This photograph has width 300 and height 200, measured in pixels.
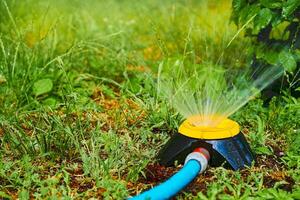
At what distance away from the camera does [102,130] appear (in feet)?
8.89

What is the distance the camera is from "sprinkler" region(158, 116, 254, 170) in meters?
2.29

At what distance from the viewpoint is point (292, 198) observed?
206 centimetres

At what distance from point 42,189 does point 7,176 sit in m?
0.20

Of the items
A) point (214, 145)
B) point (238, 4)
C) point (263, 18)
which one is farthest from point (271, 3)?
point (214, 145)

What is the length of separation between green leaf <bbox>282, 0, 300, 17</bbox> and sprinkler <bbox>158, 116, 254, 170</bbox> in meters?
0.68

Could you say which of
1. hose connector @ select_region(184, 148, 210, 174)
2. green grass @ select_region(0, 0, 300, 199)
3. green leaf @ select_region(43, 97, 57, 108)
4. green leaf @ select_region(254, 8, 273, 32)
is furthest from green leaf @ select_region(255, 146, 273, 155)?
green leaf @ select_region(43, 97, 57, 108)

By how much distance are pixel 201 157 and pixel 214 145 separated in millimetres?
97

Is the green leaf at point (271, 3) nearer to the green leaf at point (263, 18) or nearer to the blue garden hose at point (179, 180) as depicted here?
the green leaf at point (263, 18)

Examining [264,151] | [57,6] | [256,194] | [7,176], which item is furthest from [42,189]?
[57,6]

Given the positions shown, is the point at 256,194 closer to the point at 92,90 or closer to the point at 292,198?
the point at 292,198

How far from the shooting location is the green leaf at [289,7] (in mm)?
2715

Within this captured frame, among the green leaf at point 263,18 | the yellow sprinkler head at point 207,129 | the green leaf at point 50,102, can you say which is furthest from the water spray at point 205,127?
the green leaf at point 50,102

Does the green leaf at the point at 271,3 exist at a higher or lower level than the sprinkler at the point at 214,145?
higher

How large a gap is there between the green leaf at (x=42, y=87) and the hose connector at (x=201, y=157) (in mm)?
1082
